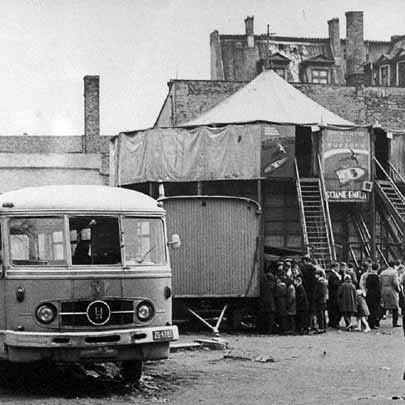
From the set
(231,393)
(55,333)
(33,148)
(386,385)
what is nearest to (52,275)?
(55,333)

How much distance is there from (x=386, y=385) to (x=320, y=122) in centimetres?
2441

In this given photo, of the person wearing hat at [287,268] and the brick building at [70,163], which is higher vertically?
the brick building at [70,163]

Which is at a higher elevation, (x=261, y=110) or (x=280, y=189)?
(x=261, y=110)

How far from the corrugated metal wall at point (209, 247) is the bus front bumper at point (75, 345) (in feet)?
26.7

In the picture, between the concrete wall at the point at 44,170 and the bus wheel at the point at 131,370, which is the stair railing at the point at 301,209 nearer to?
the concrete wall at the point at 44,170

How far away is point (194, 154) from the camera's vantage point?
3531 centimetres

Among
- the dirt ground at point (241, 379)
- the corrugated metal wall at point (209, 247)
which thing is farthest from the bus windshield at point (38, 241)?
the corrugated metal wall at point (209, 247)

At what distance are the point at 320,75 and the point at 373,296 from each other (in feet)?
121

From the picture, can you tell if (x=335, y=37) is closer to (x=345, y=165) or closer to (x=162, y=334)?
(x=345, y=165)

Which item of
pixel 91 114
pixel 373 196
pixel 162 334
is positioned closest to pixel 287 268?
pixel 162 334

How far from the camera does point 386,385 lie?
1247 centimetres

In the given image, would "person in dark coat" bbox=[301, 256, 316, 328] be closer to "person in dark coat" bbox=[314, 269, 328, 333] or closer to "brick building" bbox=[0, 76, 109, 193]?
"person in dark coat" bbox=[314, 269, 328, 333]

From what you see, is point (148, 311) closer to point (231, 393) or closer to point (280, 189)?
point (231, 393)

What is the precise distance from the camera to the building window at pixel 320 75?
5725cm
